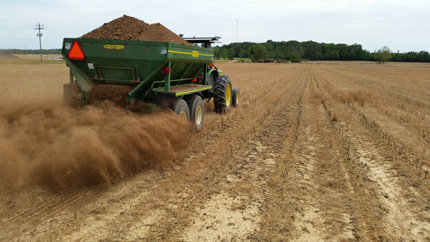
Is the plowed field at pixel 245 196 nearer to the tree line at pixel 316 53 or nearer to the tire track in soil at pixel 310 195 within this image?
the tire track in soil at pixel 310 195

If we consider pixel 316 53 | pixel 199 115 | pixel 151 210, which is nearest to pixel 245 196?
pixel 151 210

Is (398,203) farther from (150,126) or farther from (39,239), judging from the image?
(39,239)

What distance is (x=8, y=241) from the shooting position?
8.89 feet

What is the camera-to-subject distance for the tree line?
109869 millimetres

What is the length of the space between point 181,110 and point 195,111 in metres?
0.80

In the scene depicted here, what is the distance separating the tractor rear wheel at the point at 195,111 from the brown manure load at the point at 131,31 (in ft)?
4.01

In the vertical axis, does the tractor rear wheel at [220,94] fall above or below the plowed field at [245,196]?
above

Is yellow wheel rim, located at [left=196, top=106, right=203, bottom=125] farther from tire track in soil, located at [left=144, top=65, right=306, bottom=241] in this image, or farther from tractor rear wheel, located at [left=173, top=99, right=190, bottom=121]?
tire track in soil, located at [left=144, top=65, right=306, bottom=241]

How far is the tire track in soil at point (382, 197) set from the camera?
305 centimetres

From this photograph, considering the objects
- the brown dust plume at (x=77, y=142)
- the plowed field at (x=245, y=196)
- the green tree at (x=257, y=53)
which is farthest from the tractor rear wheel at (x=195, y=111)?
the green tree at (x=257, y=53)

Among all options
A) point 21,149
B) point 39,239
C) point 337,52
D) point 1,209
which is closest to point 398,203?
point 39,239

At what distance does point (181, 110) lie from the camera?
559 centimetres

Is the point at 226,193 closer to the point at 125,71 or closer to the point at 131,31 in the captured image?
the point at 125,71

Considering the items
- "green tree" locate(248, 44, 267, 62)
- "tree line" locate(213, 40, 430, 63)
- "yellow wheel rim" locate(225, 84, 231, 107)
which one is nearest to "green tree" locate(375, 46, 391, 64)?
"tree line" locate(213, 40, 430, 63)
